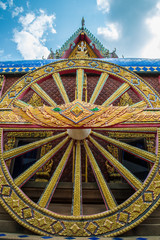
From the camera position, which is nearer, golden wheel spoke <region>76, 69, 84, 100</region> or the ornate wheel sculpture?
the ornate wheel sculpture

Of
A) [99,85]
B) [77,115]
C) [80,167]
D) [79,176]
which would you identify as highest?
[99,85]

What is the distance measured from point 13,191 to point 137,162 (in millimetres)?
3031

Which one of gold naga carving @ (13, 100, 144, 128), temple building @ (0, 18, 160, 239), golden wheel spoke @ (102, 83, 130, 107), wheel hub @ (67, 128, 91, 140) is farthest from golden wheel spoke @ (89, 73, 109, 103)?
wheel hub @ (67, 128, 91, 140)

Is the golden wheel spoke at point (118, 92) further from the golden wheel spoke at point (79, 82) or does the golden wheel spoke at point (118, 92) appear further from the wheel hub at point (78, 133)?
the wheel hub at point (78, 133)

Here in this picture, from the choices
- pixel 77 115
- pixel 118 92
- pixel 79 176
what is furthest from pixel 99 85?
pixel 79 176

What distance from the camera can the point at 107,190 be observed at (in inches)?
95.0

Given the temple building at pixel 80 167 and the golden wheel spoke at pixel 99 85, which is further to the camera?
the golden wheel spoke at pixel 99 85

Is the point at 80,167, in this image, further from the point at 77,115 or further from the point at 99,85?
the point at 99,85

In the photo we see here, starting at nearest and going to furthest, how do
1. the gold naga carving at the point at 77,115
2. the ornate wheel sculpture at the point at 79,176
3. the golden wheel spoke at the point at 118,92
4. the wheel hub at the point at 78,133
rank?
the ornate wheel sculpture at the point at 79,176
the gold naga carving at the point at 77,115
the wheel hub at the point at 78,133
the golden wheel spoke at the point at 118,92

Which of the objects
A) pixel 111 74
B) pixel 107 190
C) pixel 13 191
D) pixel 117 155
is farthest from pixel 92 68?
pixel 13 191

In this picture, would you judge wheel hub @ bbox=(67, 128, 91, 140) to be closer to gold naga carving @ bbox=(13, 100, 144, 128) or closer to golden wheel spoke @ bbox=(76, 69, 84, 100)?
gold naga carving @ bbox=(13, 100, 144, 128)

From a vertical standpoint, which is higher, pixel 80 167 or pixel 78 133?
pixel 78 133

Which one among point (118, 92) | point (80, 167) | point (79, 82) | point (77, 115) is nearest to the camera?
point (77, 115)


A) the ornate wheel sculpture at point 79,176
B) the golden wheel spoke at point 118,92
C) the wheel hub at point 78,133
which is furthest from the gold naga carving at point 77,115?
the golden wheel spoke at point 118,92
